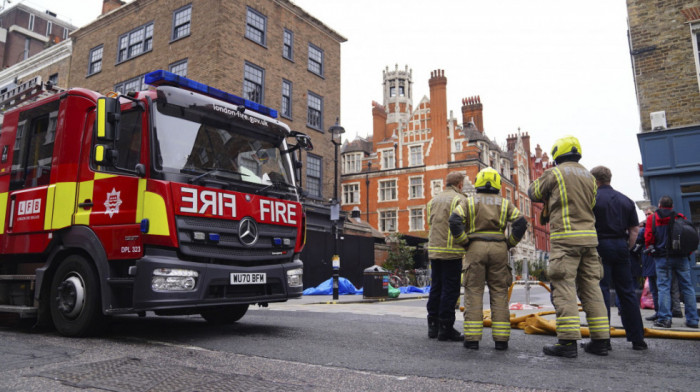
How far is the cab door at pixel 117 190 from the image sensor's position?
5.22 m

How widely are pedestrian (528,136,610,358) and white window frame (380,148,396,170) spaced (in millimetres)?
43520

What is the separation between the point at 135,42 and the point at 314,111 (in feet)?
29.9

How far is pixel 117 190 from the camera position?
5395 millimetres

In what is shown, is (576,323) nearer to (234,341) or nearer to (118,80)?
(234,341)

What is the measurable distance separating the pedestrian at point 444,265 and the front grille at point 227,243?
186 centimetres

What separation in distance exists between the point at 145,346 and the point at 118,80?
21716mm

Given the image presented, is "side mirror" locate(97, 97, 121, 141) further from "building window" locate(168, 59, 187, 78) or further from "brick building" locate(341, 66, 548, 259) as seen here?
"brick building" locate(341, 66, 548, 259)

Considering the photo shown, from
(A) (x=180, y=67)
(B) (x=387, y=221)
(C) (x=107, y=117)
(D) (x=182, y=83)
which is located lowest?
(C) (x=107, y=117)

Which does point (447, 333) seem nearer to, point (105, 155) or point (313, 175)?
point (105, 155)

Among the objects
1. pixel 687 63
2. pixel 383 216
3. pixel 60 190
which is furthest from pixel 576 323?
pixel 383 216

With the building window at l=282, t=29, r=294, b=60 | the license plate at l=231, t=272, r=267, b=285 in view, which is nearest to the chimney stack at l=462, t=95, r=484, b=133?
the building window at l=282, t=29, r=294, b=60

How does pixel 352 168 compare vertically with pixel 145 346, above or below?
above

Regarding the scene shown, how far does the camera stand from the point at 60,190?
5.91 m

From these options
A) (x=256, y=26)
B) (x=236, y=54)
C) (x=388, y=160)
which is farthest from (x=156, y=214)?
(x=388, y=160)
